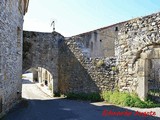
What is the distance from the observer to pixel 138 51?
10.1m

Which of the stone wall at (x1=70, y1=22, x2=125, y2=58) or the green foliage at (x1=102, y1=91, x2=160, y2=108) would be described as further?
the stone wall at (x1=70, y1=22, x2=125, y2=58)

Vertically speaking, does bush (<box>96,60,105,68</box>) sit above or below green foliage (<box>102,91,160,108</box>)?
above

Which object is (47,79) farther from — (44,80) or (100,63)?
(100,63)

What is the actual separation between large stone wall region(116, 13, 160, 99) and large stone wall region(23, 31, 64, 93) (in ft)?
18.1

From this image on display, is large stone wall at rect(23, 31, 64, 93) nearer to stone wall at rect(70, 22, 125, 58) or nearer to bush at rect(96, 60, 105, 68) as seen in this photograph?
bush at rect(96, 60, 105, 68)

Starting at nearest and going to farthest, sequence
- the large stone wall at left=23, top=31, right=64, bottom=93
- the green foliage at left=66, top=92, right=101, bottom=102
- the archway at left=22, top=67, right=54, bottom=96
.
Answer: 1. the green foliage at left=66, top=92, right=101, bottom=102
2. the large stone wall at left=23, top=31, right=64, bottom=93
3. the archway at left=22, top=67, right=54, bottom=96

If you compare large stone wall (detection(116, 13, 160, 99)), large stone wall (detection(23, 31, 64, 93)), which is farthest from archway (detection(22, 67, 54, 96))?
large stone wall (detection(116, 13, 160, 99))

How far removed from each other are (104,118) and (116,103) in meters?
2.75

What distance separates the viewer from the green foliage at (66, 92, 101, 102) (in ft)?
40.4

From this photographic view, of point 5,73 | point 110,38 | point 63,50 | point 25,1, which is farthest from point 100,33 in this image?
point 5,73

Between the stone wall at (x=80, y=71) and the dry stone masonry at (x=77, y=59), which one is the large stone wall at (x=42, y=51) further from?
the stone wall at (x=80, y=71)

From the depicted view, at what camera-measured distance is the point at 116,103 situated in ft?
34.7

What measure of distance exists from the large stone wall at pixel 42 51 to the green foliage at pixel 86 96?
7.30 feet

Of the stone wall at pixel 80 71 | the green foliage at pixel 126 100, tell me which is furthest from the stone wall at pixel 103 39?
the green foliage at pixel 126 100
